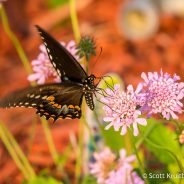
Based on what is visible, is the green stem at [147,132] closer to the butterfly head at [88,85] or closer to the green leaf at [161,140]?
the green leaf at [161,140]

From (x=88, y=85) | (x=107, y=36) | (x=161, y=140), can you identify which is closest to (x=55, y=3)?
(x=107, y=36)

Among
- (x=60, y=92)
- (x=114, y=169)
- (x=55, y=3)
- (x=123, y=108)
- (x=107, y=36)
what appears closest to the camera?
(x=123, y=108)

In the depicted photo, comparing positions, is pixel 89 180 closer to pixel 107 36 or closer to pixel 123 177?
pixel 123 177

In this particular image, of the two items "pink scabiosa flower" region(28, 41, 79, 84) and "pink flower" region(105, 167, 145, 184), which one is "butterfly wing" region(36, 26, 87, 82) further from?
"pink flower" region(105, 167, 145, 184)

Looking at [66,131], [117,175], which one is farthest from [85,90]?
[66,131]

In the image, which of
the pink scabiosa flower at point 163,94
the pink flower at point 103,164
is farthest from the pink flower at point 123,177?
the pink scabiosa flower at point 163,94

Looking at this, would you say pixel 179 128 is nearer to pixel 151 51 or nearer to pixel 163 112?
pixel 163 112
